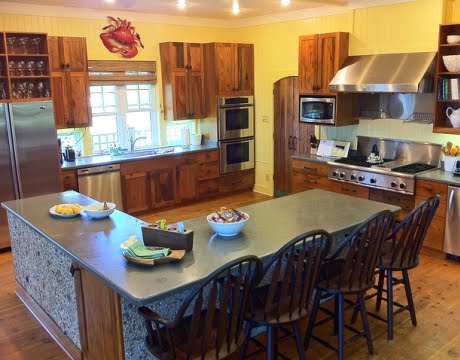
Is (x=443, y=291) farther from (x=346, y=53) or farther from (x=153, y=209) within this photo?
(x=153, y=209)

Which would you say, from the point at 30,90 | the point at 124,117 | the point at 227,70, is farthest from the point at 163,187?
the point at 30,90

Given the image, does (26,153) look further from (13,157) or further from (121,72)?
(121,72)

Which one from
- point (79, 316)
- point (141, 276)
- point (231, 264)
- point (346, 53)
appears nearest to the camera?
point (231, 264)

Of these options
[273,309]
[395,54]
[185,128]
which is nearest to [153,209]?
[185,128]

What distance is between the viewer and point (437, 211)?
14.9 ft

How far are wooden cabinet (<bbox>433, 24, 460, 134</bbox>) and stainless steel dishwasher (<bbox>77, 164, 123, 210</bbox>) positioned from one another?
387 cm

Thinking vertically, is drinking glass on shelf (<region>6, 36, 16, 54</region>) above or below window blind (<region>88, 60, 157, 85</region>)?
above

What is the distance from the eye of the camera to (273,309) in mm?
2457

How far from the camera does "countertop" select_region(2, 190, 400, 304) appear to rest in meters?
2.24

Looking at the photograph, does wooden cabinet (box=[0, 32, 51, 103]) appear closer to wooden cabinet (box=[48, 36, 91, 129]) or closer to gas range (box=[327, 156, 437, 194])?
wooden cabinet (box=[48, 36, 91, 129])

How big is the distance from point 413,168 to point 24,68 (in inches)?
178

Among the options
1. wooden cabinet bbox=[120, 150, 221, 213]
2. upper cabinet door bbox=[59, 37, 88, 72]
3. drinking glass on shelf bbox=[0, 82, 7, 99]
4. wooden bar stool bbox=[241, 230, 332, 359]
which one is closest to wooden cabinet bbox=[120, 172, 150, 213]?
wooden cabinet bbox=[120, 150, 221, 213]

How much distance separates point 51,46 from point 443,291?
16.3ft

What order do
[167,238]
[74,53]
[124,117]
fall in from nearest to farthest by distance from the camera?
[167,238] → [74,53] → [124,117]
